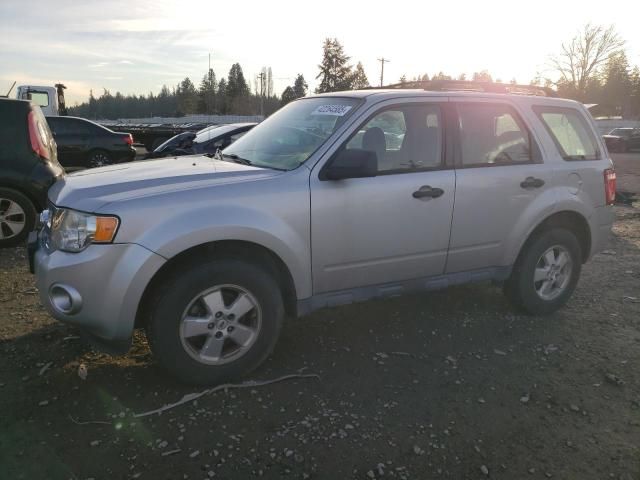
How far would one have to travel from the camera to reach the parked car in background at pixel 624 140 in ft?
105

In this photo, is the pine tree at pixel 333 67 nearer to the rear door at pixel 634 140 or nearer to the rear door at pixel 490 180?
the rear door at pixel 634 140

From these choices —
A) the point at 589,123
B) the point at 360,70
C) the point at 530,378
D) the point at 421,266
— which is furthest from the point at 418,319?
the point at 360,70

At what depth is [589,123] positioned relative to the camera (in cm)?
Answer: 475

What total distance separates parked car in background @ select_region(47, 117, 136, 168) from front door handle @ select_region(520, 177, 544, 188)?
11410 mm

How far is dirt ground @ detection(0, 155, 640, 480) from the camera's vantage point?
2.64 m

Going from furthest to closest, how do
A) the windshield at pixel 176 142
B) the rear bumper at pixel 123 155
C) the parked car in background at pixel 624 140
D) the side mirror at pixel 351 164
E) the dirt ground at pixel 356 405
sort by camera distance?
the parked car in background at pixel 624 140 < the rear bumper at pixel 123 155 < the windshield at pixel 176 142 < the side mirror at pixel 351 164 < the dirt ground at pixel 356 405

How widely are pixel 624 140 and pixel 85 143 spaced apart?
31227 millimetres

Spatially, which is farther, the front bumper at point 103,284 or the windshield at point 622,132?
the windshield at point 622,132

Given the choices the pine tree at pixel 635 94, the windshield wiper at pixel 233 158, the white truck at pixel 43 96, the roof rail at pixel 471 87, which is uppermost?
the pine tree at pixel 635 94

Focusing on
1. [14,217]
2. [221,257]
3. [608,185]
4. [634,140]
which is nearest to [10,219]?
[14,217]

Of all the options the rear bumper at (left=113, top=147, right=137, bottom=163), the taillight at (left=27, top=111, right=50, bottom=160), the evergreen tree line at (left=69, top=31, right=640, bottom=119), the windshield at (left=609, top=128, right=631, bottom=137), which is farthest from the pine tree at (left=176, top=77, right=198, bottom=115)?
the taillight at (left=27, top=111, right=50, bottom=160)

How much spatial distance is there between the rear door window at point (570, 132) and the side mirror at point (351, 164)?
1.93 metres

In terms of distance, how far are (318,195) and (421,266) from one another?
1046 mm

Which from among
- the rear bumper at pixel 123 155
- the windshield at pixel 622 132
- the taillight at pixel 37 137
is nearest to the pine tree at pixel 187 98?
the windshield at pixel 622 132
